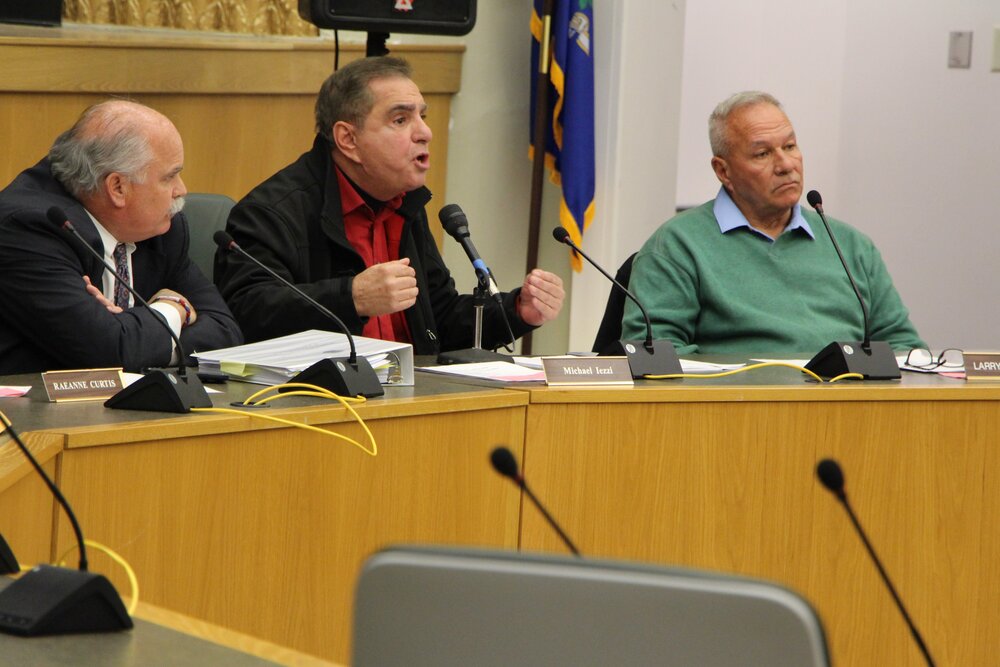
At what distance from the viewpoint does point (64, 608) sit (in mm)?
1049

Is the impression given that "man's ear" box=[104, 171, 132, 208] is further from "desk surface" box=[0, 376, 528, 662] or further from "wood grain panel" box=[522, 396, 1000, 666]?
"wood grain panel" box=[522, 396, 1000, 666]

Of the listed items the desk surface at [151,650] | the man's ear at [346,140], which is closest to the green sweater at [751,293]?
the man's ear at [346,140]

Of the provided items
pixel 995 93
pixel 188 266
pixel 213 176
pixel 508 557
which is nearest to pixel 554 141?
pixel 213 176

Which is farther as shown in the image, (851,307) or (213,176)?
(213,176)

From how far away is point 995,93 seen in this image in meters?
5.23

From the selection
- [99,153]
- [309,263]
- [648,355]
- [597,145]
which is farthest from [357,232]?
[597,145]

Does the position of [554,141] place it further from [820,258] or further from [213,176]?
[820,258]

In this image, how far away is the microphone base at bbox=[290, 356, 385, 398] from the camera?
2.18m

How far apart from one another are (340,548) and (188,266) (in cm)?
115

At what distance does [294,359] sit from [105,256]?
23.8 inches

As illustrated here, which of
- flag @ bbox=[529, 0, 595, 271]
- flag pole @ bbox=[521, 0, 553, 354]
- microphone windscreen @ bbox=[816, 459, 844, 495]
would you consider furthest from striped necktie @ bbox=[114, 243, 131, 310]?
flag @ bbox=[529, 0, 595, 271]

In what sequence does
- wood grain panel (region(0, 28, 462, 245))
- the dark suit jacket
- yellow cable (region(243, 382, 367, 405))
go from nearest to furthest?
yellow cable (region(243, 382, 367, 405)) → the dark suit jacket → wood grain panel (region(0, 28, 462, 245))

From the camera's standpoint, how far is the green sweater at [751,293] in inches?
133

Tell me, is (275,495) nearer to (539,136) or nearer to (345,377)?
(345,377)
